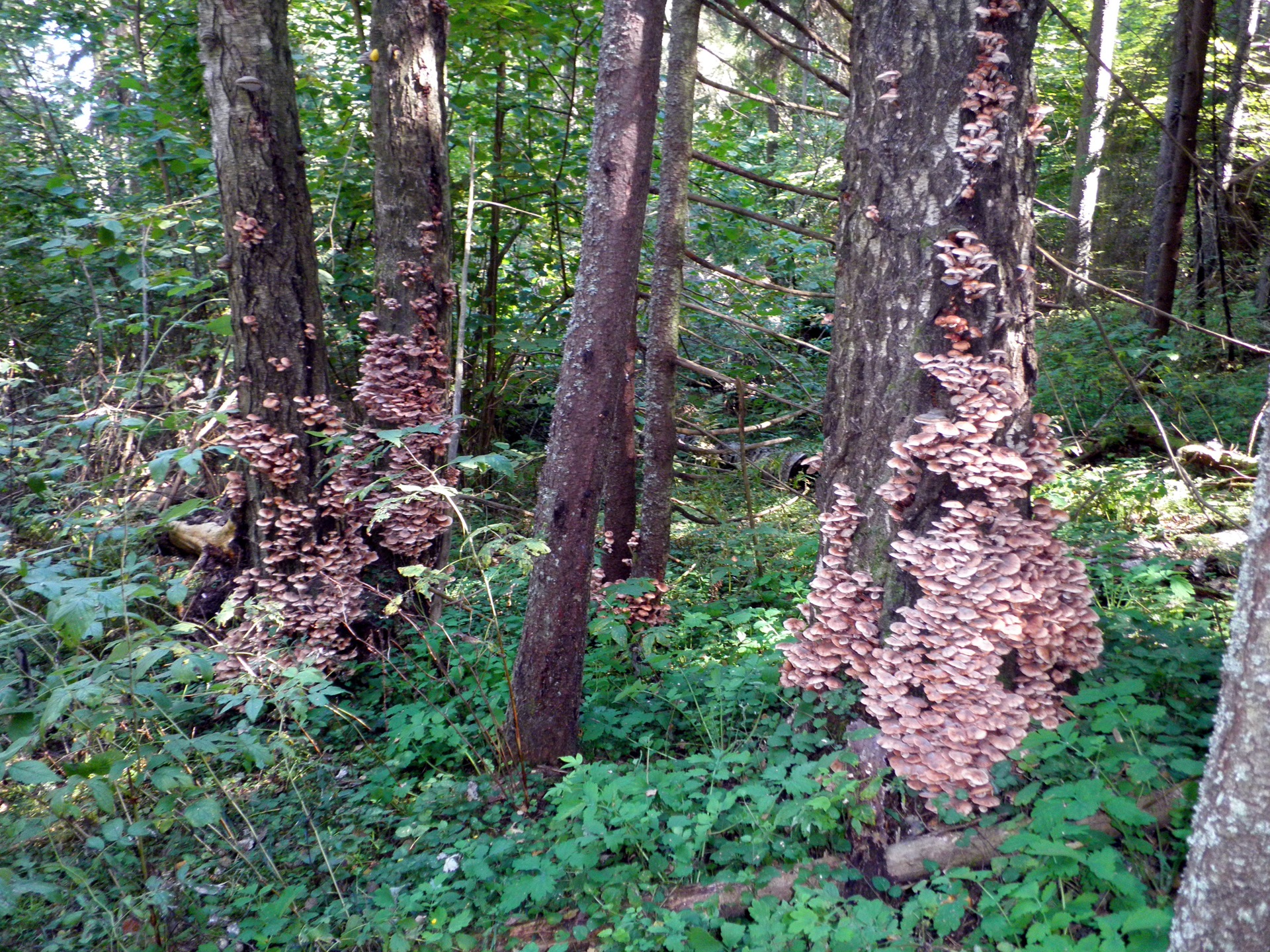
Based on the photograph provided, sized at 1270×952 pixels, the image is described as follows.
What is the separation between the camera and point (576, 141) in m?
7.84

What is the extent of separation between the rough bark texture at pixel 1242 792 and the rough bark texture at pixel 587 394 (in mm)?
2445

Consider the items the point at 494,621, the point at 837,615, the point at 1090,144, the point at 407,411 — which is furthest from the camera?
the point at 1090,144

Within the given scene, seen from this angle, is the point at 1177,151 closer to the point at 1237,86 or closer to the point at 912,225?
the point at 1237,86

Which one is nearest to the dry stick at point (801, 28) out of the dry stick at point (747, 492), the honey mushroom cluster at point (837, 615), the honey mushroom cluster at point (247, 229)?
the dry stick at point (747, 492)

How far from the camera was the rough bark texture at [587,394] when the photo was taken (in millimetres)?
3691

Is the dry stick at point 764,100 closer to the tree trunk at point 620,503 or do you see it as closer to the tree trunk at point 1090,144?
the tree trunk at point 620,503

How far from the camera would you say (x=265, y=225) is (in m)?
4.72

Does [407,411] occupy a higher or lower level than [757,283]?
lower

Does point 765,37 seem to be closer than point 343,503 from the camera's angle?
Yes

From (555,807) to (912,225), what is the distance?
292cm

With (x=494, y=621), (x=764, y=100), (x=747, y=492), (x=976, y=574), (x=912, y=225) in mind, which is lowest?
(x=494, y=621)

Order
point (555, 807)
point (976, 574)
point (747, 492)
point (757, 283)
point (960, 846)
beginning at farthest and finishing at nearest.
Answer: point (747, 492) < point (757, 283) < point (555, 807) < point (976, 574) < point (960, 846)

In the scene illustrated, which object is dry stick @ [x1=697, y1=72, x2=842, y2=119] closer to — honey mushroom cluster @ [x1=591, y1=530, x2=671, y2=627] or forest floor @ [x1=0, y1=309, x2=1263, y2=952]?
honey mushroom cluster @ [x1=591, y1=530, x2=671, y2=627]

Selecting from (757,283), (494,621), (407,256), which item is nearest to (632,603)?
(494,621)
